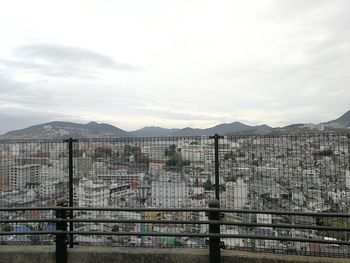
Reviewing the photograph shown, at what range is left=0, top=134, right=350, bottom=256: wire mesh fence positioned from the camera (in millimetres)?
5297

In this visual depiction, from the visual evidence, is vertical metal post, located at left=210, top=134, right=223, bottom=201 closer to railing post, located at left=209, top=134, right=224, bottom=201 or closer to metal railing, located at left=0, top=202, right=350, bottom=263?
railing post, located at left=209, top=134, right=224, bottom=201

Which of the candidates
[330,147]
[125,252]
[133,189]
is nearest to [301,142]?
[330,147]

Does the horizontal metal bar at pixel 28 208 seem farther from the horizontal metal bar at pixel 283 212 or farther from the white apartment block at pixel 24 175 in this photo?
the horizontal metal bar at pixel 283 212

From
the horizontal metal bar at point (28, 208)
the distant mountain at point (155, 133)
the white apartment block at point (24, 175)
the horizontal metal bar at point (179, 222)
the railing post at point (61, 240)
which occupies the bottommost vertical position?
the railing post at point (61, 240)

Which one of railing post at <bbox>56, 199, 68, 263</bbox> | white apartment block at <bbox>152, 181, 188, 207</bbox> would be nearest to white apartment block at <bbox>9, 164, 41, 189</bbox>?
railing post at <bbox>56, 199, 68, 263</bbox>

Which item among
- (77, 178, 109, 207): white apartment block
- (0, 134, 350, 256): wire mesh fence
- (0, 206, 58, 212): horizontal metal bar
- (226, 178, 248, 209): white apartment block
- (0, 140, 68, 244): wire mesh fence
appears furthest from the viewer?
(0, 140, 68, 244): wire mesh fence

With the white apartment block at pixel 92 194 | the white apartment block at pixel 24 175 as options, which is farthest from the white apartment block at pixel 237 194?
the white apartment block at pixel 24 175

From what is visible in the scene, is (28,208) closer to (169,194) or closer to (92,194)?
(92,194)

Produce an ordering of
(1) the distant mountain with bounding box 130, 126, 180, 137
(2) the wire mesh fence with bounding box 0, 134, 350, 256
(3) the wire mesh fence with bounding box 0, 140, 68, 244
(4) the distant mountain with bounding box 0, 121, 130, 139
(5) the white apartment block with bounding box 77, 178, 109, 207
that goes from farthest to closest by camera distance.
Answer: (4) the distant mountain with bounding box 0, 121, 130, 139
(1) the distant mountain with bounding box 130, 126, 180, 137
(3) the wire mesh fence with bounding box 0, 140, 68, 244
(5) the white apartment block with bounding box 77, 178, 109, 207
(2) the wire mesh fence with bounding box 0, 134, 350, 256

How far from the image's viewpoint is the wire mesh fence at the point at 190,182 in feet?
17.4

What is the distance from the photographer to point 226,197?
5668 mm

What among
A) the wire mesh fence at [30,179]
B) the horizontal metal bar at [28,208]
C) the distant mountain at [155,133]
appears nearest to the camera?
the horizontal metal bar at [28,208]

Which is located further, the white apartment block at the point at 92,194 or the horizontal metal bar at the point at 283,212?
the white apartment block at the point at 92,194

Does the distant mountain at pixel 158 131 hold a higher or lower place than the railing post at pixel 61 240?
higher
